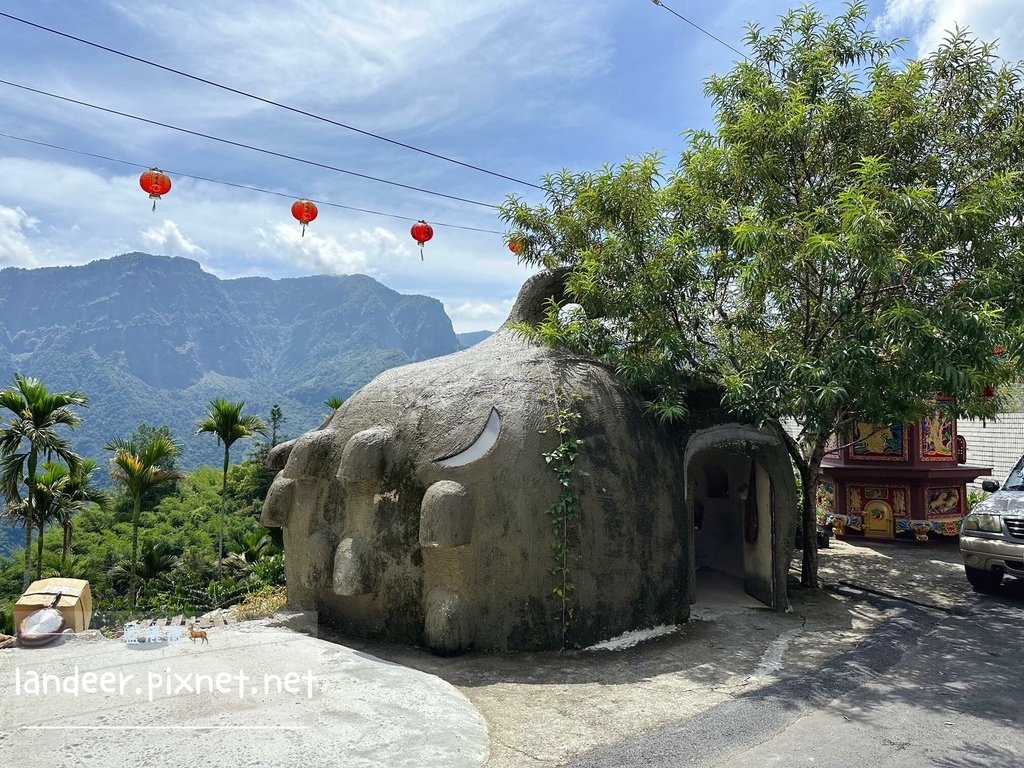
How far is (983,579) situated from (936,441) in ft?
15.1

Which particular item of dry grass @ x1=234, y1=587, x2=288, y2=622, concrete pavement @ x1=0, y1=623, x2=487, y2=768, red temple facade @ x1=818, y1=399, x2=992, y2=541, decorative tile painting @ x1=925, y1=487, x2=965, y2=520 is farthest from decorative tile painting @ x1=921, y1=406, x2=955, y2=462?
dry grass @ x1=234, y1=587, x2=288, y2=622

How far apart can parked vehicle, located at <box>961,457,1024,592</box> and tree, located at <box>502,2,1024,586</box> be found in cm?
132

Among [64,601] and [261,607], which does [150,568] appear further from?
[64,601]

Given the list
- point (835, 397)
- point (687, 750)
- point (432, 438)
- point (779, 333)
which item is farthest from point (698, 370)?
point (687, 750)

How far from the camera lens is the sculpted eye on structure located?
7148 millimetres

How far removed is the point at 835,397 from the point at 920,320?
1105mm

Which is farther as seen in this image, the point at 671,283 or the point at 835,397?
the point at 671,283

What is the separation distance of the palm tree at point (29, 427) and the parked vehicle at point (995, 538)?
54.5 ft

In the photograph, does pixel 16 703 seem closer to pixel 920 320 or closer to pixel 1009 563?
pixel 920 320

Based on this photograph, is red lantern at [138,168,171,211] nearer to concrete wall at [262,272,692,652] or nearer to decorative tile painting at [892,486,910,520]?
concrete wall at [262,272,692,652]

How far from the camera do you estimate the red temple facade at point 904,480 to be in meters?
13.9

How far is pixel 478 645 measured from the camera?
23.3 ft

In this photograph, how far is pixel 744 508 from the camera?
10594 mm

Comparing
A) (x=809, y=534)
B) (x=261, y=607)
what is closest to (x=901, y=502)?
(x=809, y=534)
